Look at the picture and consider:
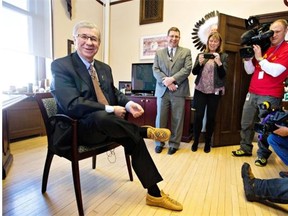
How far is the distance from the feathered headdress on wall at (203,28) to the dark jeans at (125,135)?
247 centimetres

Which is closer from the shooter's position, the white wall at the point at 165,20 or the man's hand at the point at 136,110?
the man's hand at the point at 136,110

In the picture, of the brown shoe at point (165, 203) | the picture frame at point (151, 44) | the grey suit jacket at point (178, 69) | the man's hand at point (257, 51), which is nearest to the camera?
the brown shoe at point (165, 203)

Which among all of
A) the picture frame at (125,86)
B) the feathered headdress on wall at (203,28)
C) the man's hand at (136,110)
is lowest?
the man's hand at (136,110)

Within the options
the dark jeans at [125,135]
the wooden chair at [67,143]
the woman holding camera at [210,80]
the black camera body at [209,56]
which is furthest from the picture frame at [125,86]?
the dark jeans at [125,135]

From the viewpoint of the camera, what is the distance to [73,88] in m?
1.28

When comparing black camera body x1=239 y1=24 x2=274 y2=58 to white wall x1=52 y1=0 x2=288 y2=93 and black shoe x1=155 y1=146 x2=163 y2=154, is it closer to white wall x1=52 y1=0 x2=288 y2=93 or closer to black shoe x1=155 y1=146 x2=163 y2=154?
white wall x1=52 y1=0 x2=288 y2=93

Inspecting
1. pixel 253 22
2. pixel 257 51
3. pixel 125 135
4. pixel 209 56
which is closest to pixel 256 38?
pixel 257 51

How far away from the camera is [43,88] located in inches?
117

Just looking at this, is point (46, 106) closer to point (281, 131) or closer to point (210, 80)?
point (281, 131)

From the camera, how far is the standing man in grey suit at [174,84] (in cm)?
240

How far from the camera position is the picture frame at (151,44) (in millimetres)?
3556

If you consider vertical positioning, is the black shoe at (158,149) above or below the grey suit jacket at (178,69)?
below

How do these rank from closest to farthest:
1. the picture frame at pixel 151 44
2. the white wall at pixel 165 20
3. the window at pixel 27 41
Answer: the window at pixel 27 41
the white wall at pixel 165 20
the picture frame at pixel 151 44

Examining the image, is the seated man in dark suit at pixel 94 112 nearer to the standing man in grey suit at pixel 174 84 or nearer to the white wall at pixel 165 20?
the standing man in grey suit at pixel 174 84
